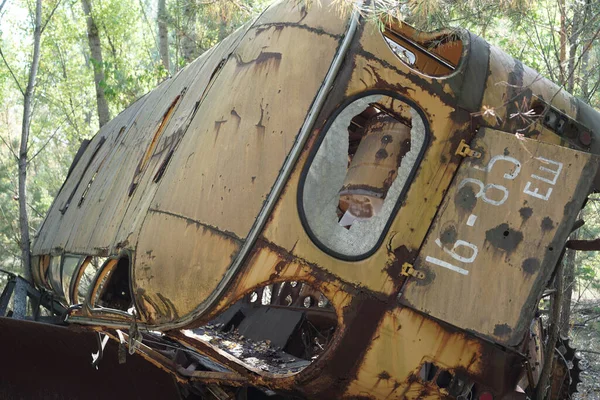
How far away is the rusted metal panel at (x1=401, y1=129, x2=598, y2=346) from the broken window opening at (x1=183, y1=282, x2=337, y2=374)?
1.46 metres

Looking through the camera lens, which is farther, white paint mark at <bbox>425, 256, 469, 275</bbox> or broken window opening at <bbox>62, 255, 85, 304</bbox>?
broken window opening at <bbox>62, 255, 85, 304</bbox>

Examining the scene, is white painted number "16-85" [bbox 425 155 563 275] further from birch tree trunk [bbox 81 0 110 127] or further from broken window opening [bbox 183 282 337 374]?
birch tree trunk [bbox 81 0 110 127]

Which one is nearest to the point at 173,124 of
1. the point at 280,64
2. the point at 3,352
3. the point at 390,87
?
the point at 280,64

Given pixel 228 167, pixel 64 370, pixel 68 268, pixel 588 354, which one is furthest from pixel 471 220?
pixel 588 354

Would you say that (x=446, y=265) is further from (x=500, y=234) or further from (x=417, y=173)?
(x=417, y=173)

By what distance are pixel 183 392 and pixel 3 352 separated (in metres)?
2.02

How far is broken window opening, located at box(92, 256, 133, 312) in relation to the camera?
5180 mm

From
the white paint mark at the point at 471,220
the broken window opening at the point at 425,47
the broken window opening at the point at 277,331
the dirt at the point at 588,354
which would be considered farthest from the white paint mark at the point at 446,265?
the dirt at the point at 588,354

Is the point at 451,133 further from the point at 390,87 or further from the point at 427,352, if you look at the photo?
the point at 427,352

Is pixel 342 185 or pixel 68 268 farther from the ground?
pixel 342 185

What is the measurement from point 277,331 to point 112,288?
1677mm

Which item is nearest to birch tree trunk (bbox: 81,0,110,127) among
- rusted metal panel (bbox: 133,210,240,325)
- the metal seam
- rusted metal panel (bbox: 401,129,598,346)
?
rusted metal panel (bbox: 133,210,240,325)

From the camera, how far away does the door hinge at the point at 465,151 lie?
4.57m

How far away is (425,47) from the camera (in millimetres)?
5777
